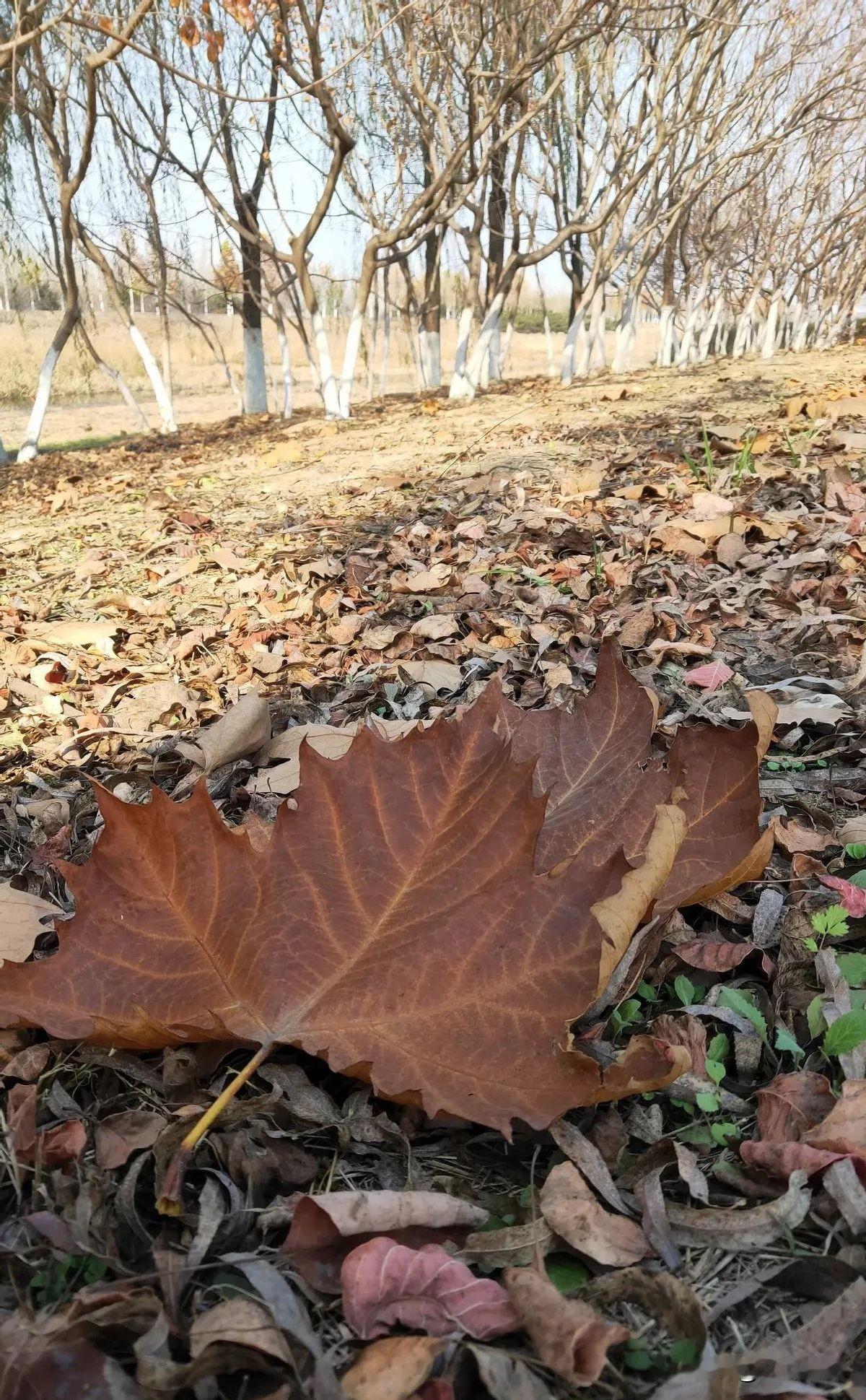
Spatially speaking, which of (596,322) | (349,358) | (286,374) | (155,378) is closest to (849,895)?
(349,358)

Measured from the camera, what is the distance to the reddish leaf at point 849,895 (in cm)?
102

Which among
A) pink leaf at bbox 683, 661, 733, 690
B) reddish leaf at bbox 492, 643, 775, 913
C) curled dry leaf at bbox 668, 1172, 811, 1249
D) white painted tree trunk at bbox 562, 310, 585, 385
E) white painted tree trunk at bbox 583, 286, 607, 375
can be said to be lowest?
curled dry leaf at bbox 668, 1172, 811, 1249

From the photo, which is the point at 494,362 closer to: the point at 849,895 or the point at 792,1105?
the point at 849,895

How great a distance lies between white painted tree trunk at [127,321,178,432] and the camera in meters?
10.1

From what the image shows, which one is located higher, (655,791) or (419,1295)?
(655,791)

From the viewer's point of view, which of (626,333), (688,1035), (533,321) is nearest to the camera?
(688,1035)

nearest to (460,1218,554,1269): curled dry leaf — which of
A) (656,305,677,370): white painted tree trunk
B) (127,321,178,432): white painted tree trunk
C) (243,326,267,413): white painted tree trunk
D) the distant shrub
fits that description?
(127,321,178,432): white painted tree trunk

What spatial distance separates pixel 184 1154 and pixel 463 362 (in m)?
10.6

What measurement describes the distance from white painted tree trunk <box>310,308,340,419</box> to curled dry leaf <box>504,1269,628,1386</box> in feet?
28.9

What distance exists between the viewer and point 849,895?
1.03m

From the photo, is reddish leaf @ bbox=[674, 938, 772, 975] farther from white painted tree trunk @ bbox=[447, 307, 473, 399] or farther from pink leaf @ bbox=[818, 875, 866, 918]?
white painted tree trunk @ bbox=[447, 307, 473, 399]

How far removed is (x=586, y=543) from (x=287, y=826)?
6.40ft

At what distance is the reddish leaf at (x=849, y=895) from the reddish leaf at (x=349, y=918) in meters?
0.38

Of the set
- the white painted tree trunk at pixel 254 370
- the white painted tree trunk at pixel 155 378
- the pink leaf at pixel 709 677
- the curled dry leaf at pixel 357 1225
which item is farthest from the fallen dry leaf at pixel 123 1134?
the white painted tree trunk at pixel 254 370
